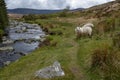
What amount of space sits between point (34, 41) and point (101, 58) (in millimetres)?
35990

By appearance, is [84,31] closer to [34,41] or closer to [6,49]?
[6,49]

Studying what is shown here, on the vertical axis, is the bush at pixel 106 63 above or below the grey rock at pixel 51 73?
above

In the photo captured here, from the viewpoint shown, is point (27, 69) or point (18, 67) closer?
point (27, 69)

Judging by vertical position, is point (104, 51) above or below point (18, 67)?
above

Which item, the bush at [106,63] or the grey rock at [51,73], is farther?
the grey rock at [51,73]

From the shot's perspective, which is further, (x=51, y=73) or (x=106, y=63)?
(x=51, y=73)

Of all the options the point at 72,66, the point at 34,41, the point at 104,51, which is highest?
the point at 104,51

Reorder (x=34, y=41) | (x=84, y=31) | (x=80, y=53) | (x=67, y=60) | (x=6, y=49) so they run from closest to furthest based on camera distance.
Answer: (x=67, y=60) → (x=80, y=53) → (x=84, y=31) → (x=6, y=49) → (x=34, y=41)

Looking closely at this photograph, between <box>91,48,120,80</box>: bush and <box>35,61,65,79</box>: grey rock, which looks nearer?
<box>91,48,120,80</box>: bush

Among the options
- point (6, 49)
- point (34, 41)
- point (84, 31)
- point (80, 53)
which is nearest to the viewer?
point (80, 53)

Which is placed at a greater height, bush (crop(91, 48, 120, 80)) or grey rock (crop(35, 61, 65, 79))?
bush (crop(91, 48, 120, 80))

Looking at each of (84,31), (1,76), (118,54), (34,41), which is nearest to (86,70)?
(118,54)

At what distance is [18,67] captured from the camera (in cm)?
2503

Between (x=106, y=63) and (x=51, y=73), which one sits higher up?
(x=106, y=63)
